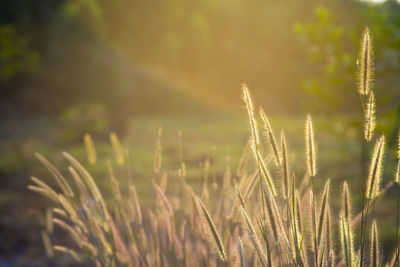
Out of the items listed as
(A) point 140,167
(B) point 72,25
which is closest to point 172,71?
(B) point 72,25

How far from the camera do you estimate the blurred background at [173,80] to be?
4945 millimetres

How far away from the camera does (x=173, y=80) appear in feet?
112

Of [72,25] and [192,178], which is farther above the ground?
[72,25]

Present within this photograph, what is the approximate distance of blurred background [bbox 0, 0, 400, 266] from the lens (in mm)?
4945

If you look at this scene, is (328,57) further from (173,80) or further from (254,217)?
(173,80)

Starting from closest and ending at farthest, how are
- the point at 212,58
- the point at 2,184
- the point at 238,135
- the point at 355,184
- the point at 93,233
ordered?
the point at 93,233
the point at 2,184
the point at 355,184
the point at 238,135
the point at 212,58

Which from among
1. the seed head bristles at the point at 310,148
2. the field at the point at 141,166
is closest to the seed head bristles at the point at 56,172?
the field at the point at 141,166

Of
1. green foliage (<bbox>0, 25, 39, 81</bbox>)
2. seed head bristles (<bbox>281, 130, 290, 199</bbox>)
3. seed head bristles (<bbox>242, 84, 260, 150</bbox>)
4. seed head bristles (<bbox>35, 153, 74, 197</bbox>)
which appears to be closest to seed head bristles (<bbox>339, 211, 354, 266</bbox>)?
seed head bristles (<bbox>281, 130, 290, 199</bbox>)

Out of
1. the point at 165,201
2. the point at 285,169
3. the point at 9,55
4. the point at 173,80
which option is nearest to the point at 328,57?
the point at 165,201

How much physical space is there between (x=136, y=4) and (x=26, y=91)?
60.2 feet

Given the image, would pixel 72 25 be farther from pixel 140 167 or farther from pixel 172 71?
pixel 140 167

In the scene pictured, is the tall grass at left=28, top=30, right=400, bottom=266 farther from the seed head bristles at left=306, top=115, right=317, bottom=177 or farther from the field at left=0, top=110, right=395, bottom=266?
the field at left=0, top=110, right=395, bottom=266

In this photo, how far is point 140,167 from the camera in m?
9.14

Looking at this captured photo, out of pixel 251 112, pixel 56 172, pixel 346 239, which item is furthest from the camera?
pixel 56 172
